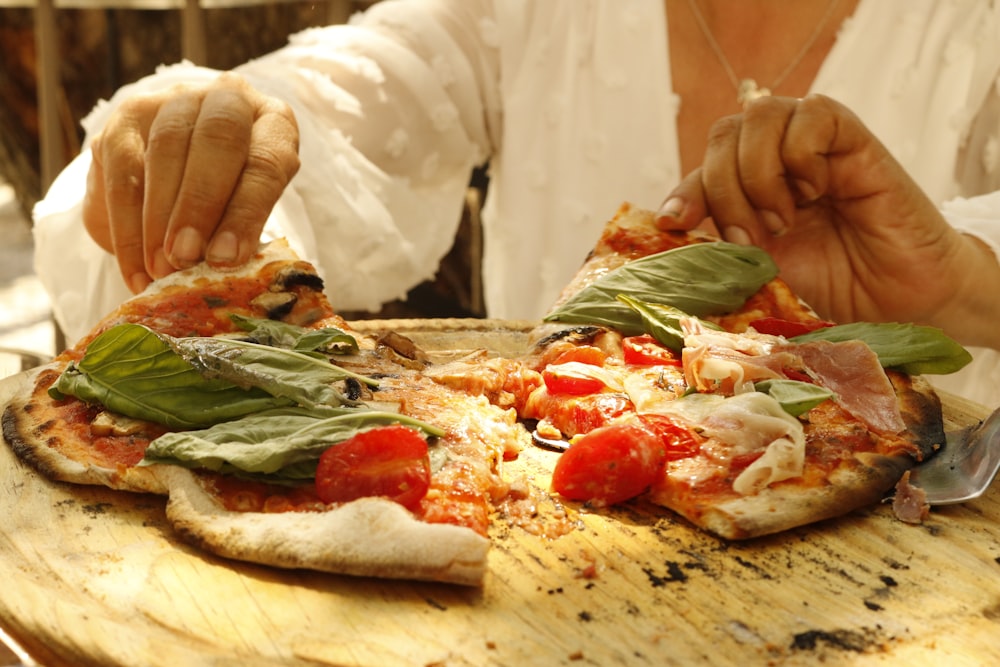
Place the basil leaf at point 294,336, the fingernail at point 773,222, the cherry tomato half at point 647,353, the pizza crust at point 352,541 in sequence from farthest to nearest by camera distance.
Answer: the fingernail at point 773,222 < the cherry tomato half at point 647,353 < the basil leaf at point 294,336 < the pizza crust at point 352,541

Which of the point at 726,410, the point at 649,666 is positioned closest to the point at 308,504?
the point at 649,666

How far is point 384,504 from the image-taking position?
6.32ft

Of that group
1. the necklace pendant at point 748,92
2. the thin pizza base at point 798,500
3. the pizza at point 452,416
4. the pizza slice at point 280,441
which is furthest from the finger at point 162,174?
the necklace pendant at point 748,92

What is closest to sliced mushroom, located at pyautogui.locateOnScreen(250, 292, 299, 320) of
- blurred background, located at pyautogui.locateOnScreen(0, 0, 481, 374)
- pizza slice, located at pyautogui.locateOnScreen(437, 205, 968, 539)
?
pizza slice, located at pyautogui.locateOnScreen(437, 205, 968, 539)

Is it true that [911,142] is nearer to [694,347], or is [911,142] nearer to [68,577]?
[694,347]

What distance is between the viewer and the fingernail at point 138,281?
3.08 metres

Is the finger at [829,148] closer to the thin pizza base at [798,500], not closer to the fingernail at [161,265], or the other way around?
the thin pizza base at [798,500]

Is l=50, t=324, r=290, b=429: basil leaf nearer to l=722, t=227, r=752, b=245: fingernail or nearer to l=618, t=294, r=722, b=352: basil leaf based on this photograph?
l=618, t=294, r=722, b=352: basil leaf

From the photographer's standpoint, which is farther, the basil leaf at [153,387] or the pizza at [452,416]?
the basil leaf at [153,387]

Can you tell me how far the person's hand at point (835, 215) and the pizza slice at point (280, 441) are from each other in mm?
1247

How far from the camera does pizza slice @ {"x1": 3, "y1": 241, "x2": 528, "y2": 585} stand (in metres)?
1.87

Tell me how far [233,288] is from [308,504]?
1.08 meters

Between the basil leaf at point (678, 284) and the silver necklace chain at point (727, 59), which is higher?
the silver necklace chain at point (727, 59)

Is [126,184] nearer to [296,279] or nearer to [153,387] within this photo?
[296,279]
